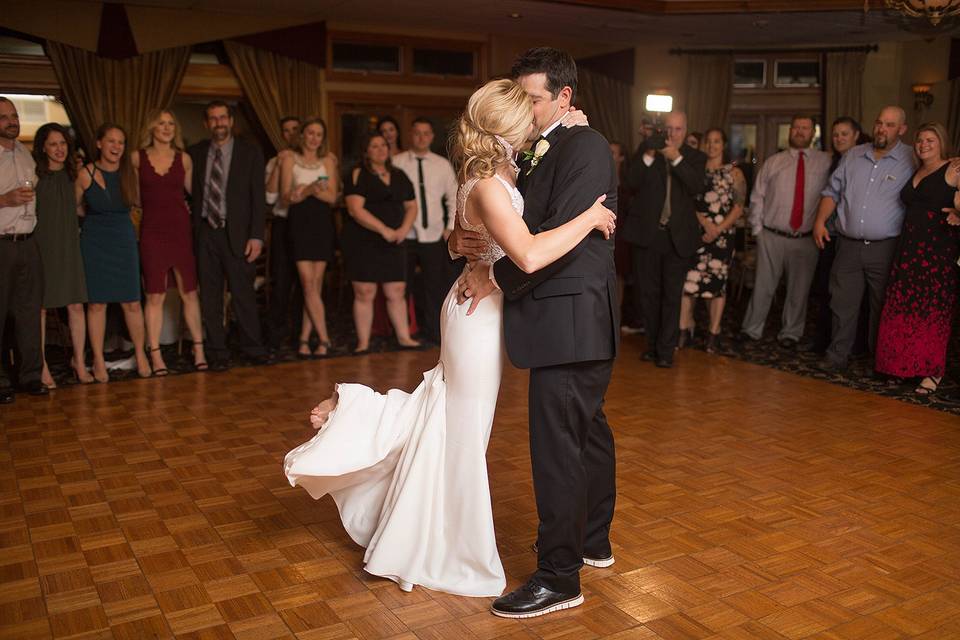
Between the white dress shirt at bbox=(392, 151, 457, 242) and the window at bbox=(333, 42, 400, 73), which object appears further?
the window at bbox=(333, 42, 400, 73)

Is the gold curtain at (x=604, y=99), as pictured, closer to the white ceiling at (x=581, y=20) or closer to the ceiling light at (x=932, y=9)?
the white ceiling at (x=581, y=20)

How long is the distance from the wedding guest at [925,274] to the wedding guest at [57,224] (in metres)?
4.90

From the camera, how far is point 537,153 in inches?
101

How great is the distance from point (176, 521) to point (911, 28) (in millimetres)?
4221

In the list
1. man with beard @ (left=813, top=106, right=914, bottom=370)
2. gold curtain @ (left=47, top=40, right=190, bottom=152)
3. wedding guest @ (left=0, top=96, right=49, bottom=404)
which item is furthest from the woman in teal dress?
man with beard @ (left=813, top=106, right=914, bottom=370)

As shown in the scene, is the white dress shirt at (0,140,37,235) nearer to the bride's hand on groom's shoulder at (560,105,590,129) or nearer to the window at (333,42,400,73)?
the bride's hand on groom's shoulder at (560,105,590,129)

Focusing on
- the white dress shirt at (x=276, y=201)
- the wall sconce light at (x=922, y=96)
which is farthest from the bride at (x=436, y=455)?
the wall sconce light at (x=922, y=96)

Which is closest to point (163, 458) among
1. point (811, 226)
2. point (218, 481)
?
point (218, 481)

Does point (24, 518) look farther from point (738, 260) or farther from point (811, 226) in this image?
point (738, 260)

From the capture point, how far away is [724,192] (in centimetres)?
636

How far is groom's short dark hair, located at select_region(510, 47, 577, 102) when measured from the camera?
8.20ft

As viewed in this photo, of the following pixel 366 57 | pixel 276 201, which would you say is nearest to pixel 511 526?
pixel 276 201

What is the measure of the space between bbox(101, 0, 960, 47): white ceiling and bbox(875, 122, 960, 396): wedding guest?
269 cm

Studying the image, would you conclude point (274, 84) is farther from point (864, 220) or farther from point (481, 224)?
point (481, 224)
